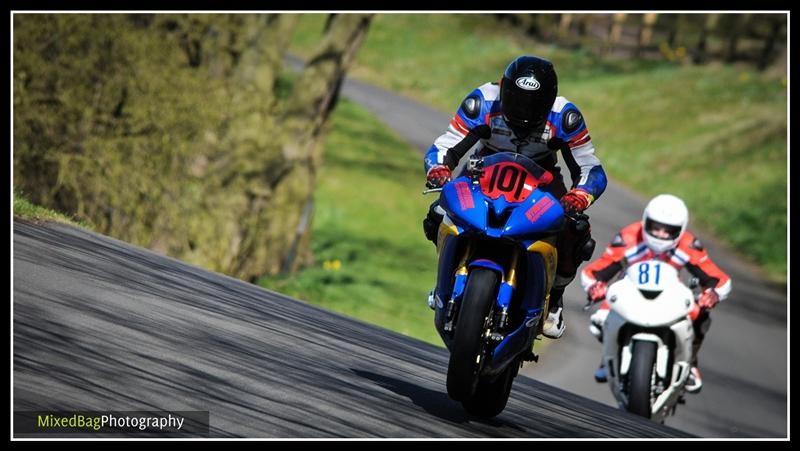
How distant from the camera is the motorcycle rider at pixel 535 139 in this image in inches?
292

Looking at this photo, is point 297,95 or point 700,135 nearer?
point 297,95

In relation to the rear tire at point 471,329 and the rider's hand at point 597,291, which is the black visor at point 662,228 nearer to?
the rider's hand at point 597,291

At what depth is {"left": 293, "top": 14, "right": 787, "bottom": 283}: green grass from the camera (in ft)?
95.5

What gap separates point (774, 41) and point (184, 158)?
87.9 ft

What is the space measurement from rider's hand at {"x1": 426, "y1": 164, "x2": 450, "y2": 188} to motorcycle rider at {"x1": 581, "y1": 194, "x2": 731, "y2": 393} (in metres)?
3.79

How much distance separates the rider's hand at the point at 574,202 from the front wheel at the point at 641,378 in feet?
11.1

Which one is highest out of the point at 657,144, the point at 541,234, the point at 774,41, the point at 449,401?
the point at 774,41

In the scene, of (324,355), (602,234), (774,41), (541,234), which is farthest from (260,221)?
(774,41)

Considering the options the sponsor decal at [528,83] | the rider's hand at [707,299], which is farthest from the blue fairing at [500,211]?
the rider's hand at [707,299]

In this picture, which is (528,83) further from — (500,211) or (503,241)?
(503,241)

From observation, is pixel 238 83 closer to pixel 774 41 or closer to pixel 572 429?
pixel 572 429

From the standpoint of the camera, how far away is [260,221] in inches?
806

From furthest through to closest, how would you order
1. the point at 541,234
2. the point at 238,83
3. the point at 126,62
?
the point at 238,83
the point at 126,62
the point at 541,234

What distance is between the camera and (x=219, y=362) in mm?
7598
